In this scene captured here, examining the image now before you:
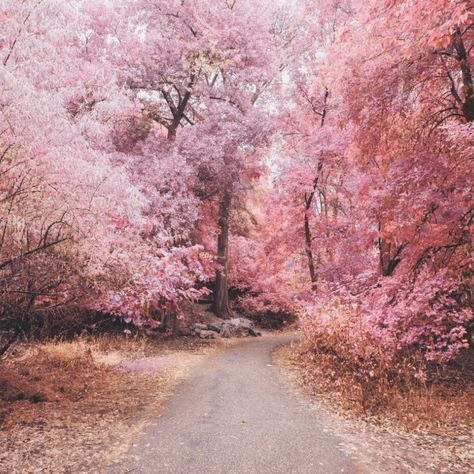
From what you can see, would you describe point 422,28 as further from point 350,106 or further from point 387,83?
point 350,106

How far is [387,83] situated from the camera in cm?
739

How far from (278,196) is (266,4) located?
8214mm

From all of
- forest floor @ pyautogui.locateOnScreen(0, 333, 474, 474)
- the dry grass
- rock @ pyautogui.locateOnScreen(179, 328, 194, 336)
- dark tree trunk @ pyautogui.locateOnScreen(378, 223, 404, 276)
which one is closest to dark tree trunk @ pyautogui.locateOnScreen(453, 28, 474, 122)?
dark tree trunk @ pyautogui.locateOnScreen(378, 223, 404, 276)

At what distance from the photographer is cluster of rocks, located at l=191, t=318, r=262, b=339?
15891mm

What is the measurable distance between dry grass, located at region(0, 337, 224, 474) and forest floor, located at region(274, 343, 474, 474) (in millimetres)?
3046

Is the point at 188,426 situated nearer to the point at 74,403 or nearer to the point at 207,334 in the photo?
the point at 74,403

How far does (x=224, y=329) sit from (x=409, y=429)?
11.4 meters

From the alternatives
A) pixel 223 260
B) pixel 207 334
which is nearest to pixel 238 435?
pixel 207 334

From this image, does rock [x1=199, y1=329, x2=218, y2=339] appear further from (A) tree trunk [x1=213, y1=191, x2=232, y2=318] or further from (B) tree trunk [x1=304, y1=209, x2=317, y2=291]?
(B) tree trunk [x1=304, y1=209, x2=317, y2=291]

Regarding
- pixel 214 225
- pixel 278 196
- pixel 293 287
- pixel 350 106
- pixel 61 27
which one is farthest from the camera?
pixel 293 287

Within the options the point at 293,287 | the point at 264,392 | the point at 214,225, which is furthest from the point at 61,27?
the point at 293,287

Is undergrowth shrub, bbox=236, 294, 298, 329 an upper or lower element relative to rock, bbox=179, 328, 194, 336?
upper

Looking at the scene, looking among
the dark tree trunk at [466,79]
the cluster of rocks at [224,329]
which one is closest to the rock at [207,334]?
the cluster of rocks at [224,329]

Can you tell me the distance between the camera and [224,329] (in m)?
17.0
